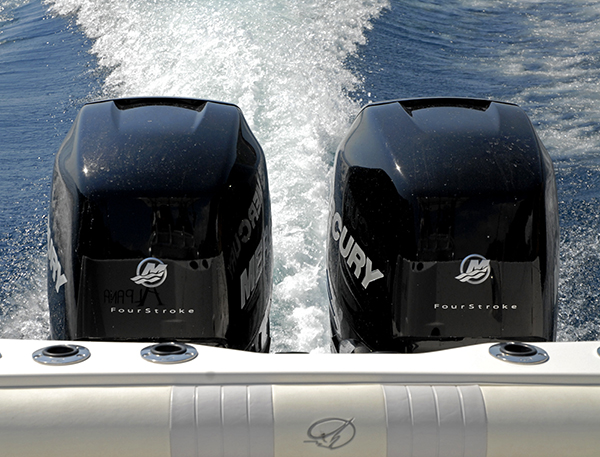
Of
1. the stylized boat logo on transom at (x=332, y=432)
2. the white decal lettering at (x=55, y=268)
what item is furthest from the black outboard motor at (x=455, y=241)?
the white decal lettering at (x=55, y=268)

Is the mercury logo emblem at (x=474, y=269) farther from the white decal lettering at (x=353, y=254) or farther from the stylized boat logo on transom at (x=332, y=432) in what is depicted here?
the stylized boat logo on transom at (x=332, y=432)

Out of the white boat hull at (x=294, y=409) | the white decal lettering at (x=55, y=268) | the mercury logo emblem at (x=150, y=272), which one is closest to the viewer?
the white boat hull at (x=294, y=409)

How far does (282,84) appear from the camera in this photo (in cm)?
420

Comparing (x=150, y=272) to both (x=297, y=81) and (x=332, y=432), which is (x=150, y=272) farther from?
(x=297, y=81)

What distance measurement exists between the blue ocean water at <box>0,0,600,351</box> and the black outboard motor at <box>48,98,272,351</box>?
82cm

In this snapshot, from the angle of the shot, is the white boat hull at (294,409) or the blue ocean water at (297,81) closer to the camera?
the white boat hull at (294,409)

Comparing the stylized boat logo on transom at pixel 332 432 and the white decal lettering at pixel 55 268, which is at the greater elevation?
the white decal lettering at pixel 55 268

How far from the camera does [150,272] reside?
5.34 ft

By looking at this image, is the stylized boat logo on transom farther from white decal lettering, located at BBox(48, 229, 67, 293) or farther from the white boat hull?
white decal lettering, located at BBox(48, 229, 67, 293)

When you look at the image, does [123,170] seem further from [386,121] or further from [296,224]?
[296,224]

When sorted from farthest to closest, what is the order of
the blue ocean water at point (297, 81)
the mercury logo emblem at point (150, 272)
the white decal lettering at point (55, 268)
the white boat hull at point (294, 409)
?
the blue ocean water at point (297, 81) → the white decal lettering at point (55, 268) → the mercury logo emblem at point (150, 272) → the white boat hull at point (294, 409)

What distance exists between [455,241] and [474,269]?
82mm

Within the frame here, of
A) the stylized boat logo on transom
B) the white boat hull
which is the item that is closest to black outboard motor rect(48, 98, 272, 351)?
the white boat hull

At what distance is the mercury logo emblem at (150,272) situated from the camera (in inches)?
64.1
